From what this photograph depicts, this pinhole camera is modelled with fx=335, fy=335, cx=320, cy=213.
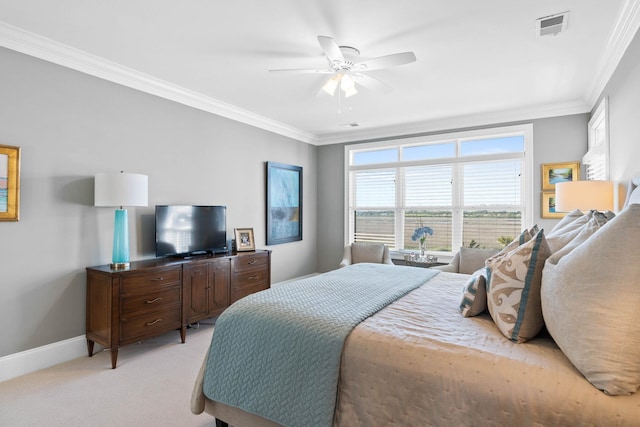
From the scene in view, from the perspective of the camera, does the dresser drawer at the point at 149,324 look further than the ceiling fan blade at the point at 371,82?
No

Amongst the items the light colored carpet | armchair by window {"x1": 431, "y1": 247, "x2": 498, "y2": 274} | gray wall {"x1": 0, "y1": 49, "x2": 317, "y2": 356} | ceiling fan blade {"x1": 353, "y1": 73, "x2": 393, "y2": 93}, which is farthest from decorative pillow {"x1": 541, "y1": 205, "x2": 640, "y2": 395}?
gray wall {"x1": 0, "y1": 49, "x2": 317, "y2": 356}

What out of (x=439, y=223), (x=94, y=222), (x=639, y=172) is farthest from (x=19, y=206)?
(x=439, y=223)

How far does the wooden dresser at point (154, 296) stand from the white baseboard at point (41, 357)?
10cm

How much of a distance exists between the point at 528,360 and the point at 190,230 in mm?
3341

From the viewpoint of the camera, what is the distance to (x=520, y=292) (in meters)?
1.51

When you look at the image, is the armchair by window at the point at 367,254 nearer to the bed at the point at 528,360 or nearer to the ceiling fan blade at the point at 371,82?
the ceiling fan blade at the point at 371,82

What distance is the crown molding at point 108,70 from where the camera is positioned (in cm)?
260

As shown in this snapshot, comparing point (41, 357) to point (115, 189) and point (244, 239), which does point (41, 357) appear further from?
point (244, 239)

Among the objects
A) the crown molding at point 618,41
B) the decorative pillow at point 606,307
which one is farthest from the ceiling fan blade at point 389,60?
the decorative pillow at point 606,307

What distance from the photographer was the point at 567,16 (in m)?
2.35

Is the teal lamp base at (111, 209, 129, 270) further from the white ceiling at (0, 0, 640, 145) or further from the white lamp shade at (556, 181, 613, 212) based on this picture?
the white lamp shade at (556, 181, 613, 212)

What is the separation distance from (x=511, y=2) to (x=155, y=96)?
131 inches

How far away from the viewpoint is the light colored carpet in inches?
82.7

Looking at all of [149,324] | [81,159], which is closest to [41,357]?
[149,324]
